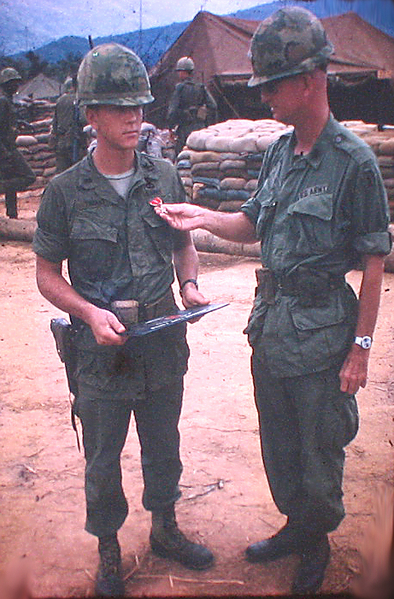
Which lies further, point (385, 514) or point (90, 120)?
point (90, 120)

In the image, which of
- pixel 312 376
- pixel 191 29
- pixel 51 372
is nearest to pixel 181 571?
pixel 312 376

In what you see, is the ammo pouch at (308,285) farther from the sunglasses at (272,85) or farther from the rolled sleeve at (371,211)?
the sunglasses at (272,85)

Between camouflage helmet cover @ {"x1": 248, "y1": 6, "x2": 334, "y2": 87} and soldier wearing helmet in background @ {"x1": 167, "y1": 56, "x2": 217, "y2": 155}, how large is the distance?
8803mm

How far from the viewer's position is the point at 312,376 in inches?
86.6

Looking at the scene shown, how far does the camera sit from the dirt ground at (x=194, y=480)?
2528mm

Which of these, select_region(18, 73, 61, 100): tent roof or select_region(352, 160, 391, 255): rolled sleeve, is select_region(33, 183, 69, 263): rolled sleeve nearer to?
select_region(352, 160, 391, 255): rolled sleeve

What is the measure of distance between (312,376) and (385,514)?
1798 millimetres

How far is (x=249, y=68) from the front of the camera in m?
12.8

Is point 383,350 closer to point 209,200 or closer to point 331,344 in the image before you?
point 331,344

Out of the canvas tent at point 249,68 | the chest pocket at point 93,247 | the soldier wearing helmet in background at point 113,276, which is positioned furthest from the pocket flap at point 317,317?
the canvas tent at point 249,68

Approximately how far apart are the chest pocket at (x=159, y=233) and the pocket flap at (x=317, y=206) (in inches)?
19.9

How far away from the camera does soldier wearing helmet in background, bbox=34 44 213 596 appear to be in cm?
214

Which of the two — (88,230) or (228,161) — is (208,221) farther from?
(228,161)

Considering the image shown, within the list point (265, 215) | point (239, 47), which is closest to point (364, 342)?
point (265, 215)
